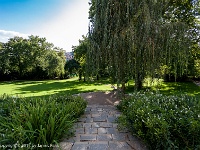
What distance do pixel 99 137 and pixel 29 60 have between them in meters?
21.2

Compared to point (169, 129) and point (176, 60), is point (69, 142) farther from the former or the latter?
point (176, 60)

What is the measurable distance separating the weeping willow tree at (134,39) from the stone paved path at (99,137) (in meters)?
1.83

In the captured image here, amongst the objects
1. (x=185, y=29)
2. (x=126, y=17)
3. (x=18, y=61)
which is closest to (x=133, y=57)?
(x=126, y=17)

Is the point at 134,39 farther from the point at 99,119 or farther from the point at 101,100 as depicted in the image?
the point at 101,100

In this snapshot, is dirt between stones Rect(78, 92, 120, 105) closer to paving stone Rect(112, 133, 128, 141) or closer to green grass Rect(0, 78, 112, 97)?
green grass Rect(0, 78, 112, 97)

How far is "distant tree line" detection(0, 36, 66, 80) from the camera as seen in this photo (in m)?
20.2

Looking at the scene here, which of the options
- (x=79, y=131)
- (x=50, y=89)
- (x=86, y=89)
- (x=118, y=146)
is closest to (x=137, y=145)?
(x=118, y=146)

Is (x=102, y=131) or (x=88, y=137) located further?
(x=102, y=131)

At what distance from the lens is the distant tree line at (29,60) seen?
20234 mm

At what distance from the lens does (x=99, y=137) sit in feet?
9.55

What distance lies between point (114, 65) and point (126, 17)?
158 cm

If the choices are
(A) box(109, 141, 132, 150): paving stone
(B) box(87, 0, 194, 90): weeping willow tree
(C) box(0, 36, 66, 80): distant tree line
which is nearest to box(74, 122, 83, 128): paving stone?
(A) box(109, 141, 132, 150): paving stone

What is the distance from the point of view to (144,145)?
2.62 meters

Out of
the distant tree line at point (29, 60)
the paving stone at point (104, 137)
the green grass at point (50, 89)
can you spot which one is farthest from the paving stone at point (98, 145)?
the distant tree line at point (29, 60)
